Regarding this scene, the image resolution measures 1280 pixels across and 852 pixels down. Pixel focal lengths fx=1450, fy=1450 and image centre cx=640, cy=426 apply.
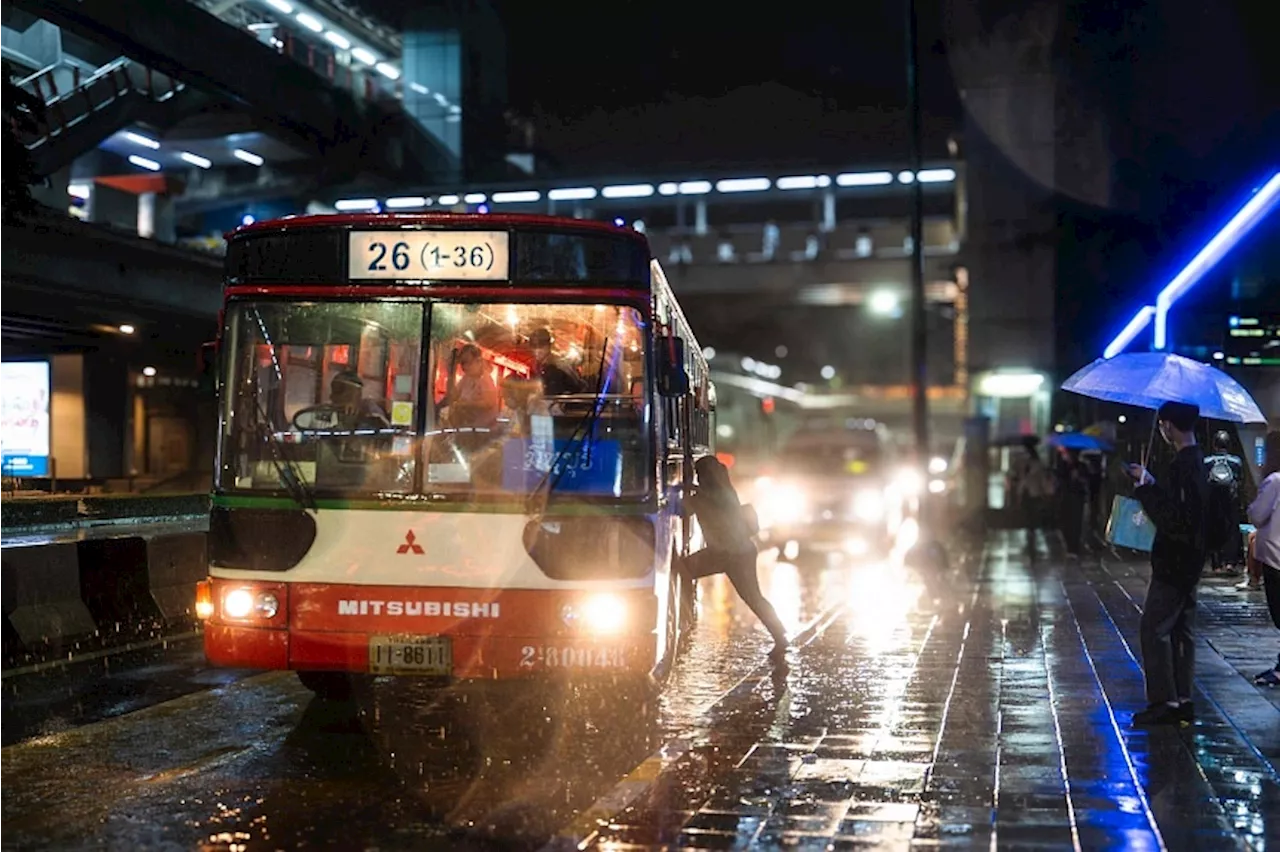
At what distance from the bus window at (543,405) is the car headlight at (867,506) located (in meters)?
19.2

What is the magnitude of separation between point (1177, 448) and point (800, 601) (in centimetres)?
917

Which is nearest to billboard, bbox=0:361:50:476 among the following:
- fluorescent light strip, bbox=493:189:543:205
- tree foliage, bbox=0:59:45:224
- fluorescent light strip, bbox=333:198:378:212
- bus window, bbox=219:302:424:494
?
tree foliage, bbox=0:59:45:224

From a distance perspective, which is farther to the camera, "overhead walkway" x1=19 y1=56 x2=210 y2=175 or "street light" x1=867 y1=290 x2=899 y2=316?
"street light" x1=867 y1=290 x2=899 y2=316

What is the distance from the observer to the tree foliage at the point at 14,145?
12500 mm

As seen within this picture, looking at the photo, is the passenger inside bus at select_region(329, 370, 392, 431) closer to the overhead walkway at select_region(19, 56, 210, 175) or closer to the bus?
the bus

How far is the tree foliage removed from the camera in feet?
41.0

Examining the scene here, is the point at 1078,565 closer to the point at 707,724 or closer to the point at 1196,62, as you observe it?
the point at 1196,62

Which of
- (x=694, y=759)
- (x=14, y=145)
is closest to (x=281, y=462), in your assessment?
(x=694, y=759)

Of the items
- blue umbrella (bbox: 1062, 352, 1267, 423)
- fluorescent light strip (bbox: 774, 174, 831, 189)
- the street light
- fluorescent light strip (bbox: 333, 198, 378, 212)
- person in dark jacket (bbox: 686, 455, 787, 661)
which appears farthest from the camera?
fluorescent light strip (bbox: 774, 174, 831, 189)

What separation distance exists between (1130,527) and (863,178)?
40356 mm

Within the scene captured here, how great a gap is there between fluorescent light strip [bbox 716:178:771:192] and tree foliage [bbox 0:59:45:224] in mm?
37055

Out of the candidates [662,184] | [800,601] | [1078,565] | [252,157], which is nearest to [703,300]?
[662,184]

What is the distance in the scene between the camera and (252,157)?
4247cm

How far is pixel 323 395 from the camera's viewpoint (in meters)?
8.52
